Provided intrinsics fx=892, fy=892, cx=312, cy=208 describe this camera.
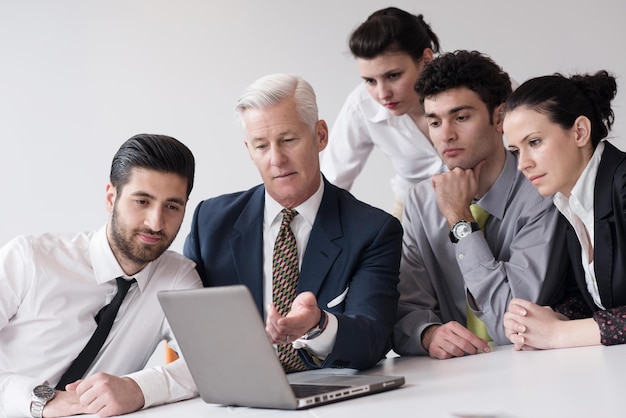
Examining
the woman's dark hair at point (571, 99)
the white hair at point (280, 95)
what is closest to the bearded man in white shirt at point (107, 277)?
the white hair at point (280, 95)

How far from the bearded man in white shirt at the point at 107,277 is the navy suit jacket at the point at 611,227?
1.09 m

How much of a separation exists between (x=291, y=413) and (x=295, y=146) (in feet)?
3.11

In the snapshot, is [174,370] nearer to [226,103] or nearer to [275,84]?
[275,84]

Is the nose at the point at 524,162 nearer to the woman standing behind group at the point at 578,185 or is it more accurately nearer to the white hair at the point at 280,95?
the woman standing behind group at the point at 578,185

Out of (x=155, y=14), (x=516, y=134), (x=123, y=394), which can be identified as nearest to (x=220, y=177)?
Result: (x=155, y=14)

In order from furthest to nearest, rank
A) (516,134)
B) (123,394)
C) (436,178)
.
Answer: (436,178), (516,134), (123,394)

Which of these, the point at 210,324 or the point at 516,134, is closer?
the point at 210,324

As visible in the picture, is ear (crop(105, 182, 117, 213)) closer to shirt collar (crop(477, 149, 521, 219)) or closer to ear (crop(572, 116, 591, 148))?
shirt collar (crop(477, 149, 521, 219))

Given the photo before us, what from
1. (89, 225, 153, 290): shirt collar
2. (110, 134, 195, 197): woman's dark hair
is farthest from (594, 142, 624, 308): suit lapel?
(89, 225, 153, 290): shirt collar

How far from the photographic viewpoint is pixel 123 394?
6.35 ft

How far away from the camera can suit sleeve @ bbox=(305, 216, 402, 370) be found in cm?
217

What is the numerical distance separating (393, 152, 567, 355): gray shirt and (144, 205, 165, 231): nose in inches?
30.8

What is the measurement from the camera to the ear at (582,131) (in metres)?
2.38

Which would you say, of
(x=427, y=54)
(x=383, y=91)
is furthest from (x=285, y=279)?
(x=427, y=54)
